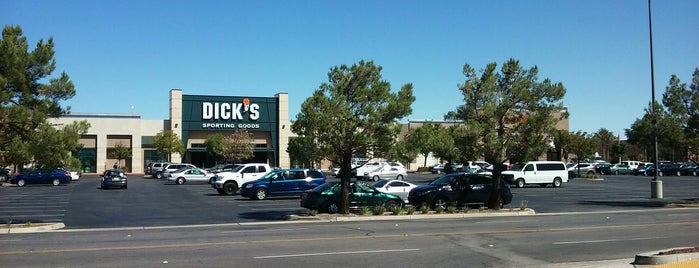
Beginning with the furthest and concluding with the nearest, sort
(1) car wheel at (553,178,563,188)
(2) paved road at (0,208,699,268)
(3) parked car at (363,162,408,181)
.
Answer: (3) parked car at (363,162,408,181), (1) car wheel at (553,178,563,188), (2) paved road at (0,208,699,268)

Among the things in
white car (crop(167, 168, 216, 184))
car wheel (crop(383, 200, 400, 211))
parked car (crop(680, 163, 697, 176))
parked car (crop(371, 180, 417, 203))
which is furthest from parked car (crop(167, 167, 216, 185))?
parked car (crop(680, 163, 697, 176))

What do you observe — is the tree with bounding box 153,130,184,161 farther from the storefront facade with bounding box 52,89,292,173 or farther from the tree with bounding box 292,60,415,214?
the tree with bounding box 292,60,415,214

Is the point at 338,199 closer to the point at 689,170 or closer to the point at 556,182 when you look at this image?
the point at 556,182

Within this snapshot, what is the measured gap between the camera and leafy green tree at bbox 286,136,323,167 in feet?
68.5

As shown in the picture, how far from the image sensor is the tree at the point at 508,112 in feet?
72.9

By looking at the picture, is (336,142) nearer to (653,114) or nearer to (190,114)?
(653,114)

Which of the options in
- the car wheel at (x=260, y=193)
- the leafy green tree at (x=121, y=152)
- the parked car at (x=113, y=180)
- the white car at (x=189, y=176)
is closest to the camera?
the car wheel at (x=260, y=193)

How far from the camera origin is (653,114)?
28266 mm

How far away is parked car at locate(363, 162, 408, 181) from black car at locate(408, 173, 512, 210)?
27.8m

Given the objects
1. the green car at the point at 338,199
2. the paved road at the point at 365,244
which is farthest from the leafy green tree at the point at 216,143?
the paved road at the point at 365,244

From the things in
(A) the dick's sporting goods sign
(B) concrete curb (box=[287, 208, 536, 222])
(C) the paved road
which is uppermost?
(A) the dick's sporting goods sign

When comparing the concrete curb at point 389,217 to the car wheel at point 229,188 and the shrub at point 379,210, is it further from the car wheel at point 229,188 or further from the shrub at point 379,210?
the car wheel at point 229,188

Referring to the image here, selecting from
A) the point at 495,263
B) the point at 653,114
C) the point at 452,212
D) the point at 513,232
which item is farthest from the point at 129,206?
the point at 653,114

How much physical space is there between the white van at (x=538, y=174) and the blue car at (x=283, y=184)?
1712 centimetres
